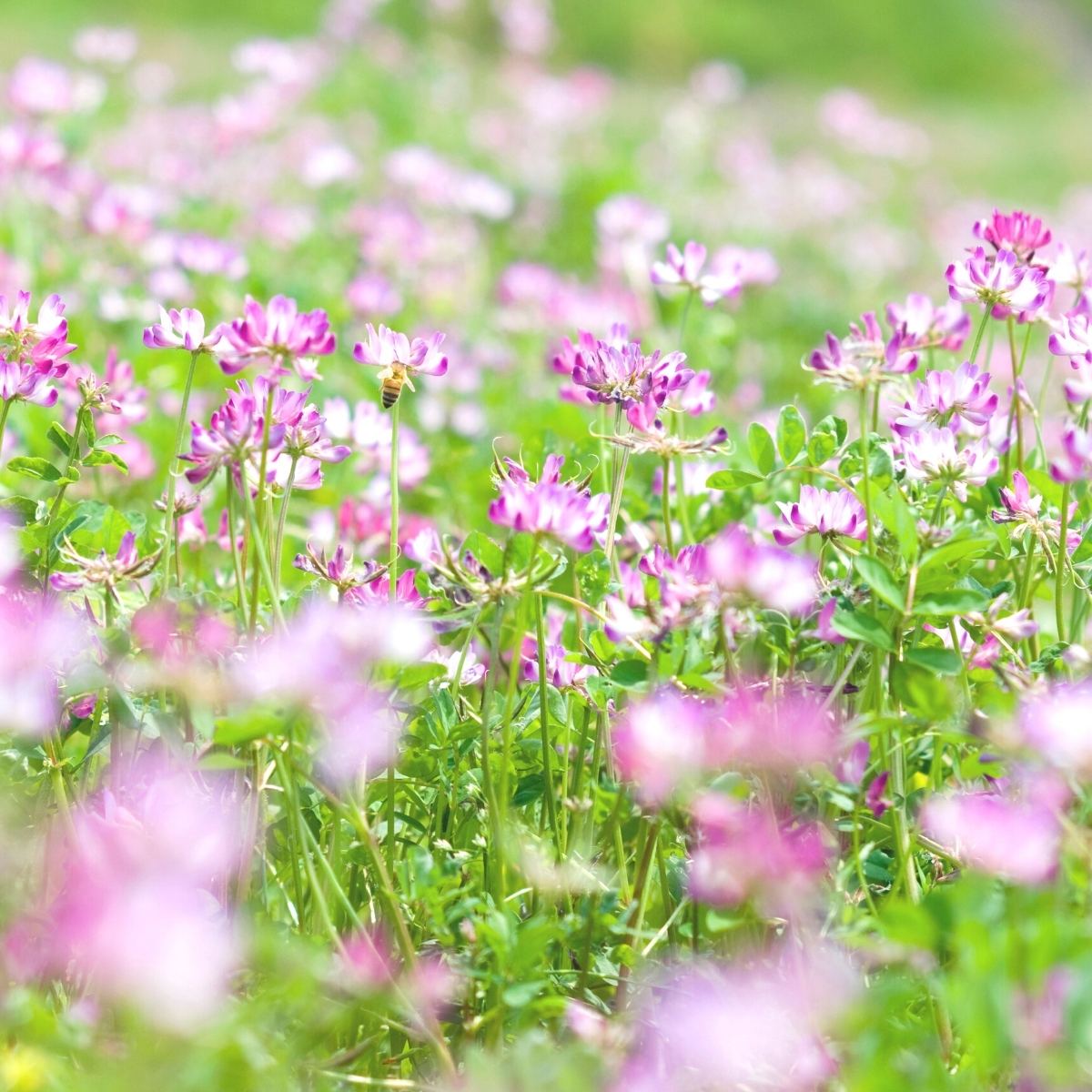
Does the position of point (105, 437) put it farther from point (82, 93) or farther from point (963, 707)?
point (82, 93)

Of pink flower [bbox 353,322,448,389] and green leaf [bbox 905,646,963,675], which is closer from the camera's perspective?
green leaf [bbox 905,646,963,675]

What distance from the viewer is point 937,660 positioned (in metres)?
1.25

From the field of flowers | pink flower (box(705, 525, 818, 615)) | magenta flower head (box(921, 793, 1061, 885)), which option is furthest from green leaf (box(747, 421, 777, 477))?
magenta flower head (box(921, 793, 1061, 885))

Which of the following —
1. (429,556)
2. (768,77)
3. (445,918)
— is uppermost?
(768,77)

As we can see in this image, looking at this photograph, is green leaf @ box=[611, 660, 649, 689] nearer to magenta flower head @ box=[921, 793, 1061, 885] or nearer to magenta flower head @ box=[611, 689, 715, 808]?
magenta flower head @ box=[611, 689, 715, 808]

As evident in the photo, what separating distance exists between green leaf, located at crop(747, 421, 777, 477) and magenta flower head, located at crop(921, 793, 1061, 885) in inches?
22.8

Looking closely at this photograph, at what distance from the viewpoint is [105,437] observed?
152 centimetres

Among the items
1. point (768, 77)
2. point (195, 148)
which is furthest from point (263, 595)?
point (768, 77)

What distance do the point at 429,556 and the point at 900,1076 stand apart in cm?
61

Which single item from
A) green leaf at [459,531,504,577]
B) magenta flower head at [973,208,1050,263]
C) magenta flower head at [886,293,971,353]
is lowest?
green leaf at [459,531,504,577]

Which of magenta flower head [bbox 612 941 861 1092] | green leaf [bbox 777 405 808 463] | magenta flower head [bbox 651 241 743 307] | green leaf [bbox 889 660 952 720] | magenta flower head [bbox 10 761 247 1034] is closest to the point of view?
magenta flower head [bbox 10 761 247 1034]

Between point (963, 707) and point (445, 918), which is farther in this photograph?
point (963, 707)

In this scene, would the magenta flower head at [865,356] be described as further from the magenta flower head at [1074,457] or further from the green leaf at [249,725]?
the green leaf at [249,725]

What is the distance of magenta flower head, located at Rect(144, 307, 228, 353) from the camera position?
1.38 metres
